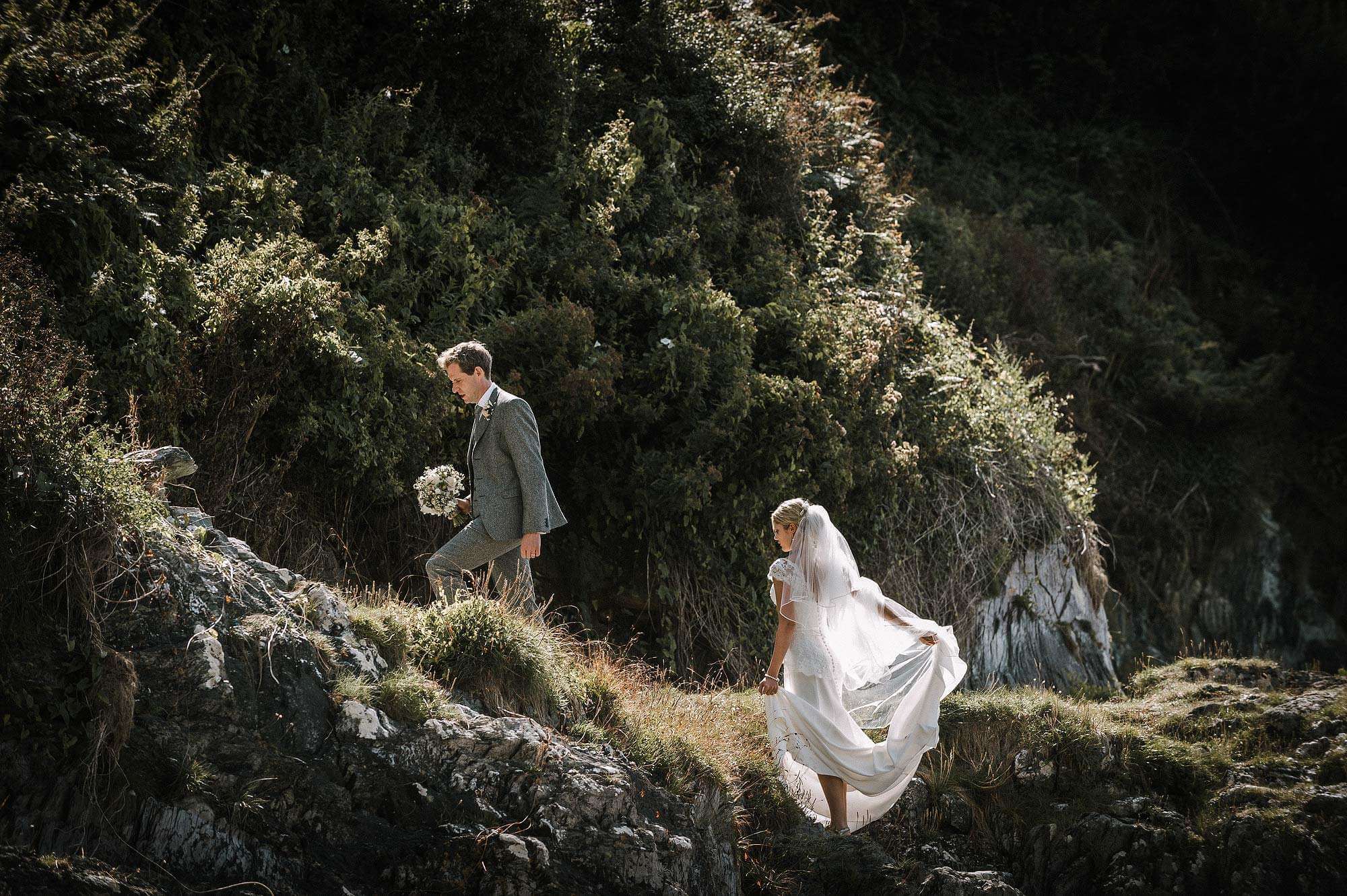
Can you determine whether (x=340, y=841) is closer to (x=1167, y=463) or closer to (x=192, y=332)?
(x=192, y=332)

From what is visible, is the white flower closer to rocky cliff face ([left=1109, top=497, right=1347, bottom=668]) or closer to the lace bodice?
the lace bodice

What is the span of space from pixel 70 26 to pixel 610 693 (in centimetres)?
528

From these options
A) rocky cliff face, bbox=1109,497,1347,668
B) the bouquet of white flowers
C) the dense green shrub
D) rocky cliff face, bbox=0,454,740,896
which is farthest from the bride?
rocky cliff face, bbox=1109,497,1347,668

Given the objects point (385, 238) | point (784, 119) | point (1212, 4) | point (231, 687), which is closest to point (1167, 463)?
point (784, 119)

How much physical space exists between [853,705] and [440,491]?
279cm

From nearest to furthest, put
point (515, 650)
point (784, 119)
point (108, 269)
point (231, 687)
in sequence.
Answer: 1. point (231, 687)
2. point (515, 650)
3. point (108, 269)
4. point (784, 119)

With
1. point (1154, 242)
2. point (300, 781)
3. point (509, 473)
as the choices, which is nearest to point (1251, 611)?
point (1154, 242)

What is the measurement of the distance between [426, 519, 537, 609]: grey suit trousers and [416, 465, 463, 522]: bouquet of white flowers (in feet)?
0.53

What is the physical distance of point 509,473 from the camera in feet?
21.2

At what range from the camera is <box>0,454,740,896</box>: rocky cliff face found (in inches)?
173

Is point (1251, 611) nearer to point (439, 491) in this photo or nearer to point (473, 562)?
point (473, 562)

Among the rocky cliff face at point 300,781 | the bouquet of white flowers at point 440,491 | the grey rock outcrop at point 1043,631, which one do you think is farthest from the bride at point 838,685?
the grey rock outcrop at point 1043,631

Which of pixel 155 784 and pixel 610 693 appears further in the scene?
pixel 610 693

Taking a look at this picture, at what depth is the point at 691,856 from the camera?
546cm
